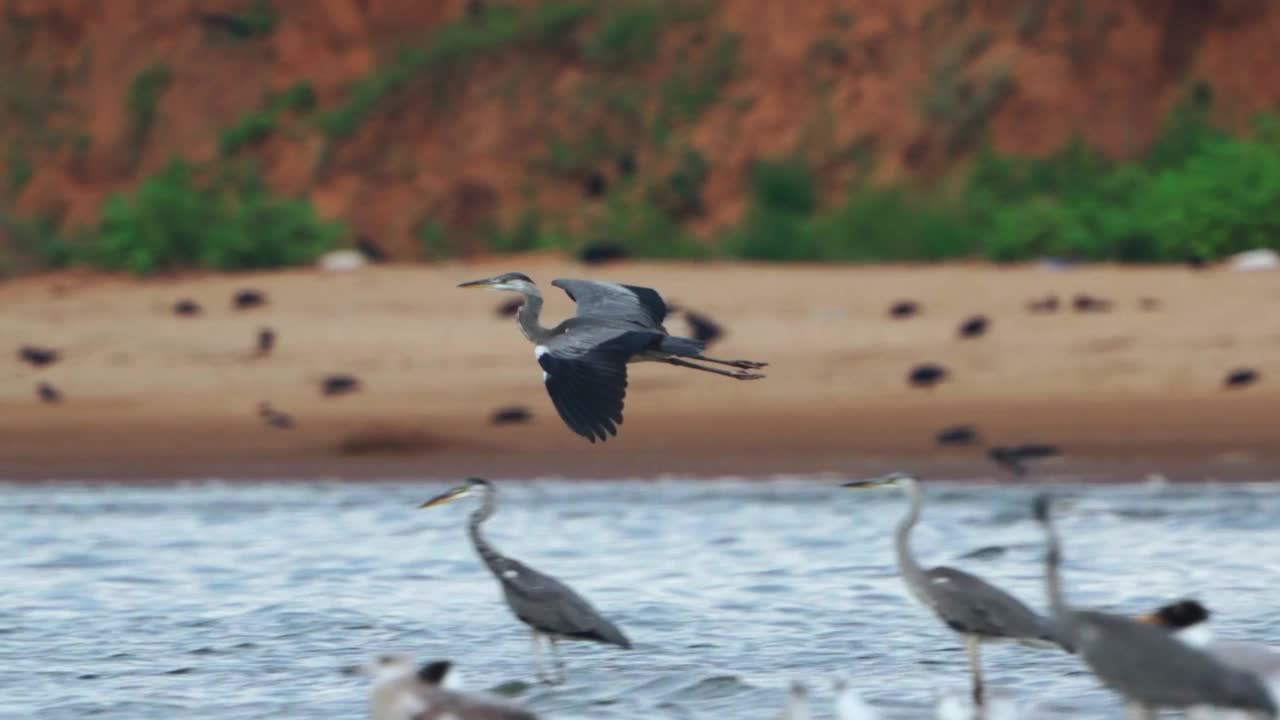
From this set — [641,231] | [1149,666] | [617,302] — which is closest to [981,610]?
[1149,666]

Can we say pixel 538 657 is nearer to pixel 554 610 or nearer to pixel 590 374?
pixel 554 610

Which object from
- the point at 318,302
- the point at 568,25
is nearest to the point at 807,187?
the point at 568,25

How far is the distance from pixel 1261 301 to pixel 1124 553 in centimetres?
534

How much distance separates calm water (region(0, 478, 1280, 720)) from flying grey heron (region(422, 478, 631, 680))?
23 cm

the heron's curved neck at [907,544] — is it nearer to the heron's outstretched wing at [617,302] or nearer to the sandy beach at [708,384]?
the heron's outstretched wing at [617,302]

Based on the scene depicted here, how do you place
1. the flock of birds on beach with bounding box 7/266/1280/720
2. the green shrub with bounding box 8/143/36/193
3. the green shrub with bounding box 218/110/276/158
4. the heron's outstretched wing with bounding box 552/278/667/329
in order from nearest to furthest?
1. the flock of birds on beach with bounding box 7/266/1280/720
2. the heron's outstretched wing with bounding box 552/278/667/329
3. the green shrub with bounding box 218/110/276/158
4. the green shrub with bounding box 8/143/36/193

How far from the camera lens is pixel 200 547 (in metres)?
13.1

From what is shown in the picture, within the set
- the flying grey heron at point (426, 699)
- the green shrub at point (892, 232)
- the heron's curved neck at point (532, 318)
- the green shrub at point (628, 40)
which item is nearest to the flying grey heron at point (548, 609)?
the heron's curved neck at point (532, 318)

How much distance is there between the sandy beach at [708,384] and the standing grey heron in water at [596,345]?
14.0ft

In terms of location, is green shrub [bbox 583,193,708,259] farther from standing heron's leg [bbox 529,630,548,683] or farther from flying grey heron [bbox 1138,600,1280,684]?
flying grey heron [bbox 1138,600,1280,684]

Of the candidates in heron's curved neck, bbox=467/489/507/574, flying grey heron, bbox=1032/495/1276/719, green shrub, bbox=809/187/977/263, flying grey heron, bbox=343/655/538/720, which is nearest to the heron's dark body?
heron's curved neck, bbox=467/489/507/574

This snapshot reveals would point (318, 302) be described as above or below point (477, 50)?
below

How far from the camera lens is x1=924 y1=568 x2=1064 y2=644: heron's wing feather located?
798cm

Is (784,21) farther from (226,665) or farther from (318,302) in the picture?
(226,665)
